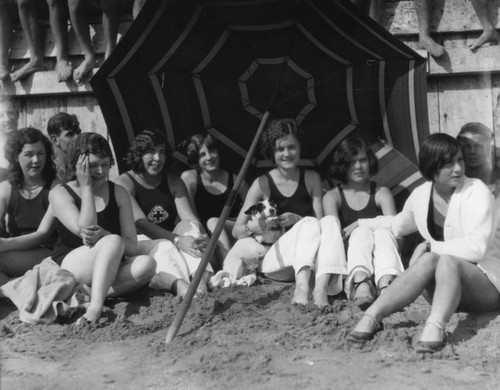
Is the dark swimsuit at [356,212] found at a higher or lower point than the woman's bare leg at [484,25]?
lower

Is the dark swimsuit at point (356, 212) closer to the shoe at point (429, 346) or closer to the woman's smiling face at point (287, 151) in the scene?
the woman's smiling face at point (287, 151)

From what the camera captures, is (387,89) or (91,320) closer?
(91,320)

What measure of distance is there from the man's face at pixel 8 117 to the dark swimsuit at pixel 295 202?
2.30 metres

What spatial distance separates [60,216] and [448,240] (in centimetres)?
228

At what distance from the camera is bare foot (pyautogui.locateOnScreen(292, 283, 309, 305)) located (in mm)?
4367

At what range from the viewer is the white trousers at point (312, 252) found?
14.7ft

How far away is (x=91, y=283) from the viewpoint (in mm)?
4484

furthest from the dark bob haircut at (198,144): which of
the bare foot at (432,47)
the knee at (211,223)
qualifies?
the bare foot at (432,47)

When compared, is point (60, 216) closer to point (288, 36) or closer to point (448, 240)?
point (288, 36)

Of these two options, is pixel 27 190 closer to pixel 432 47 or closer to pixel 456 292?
pixel 456 292

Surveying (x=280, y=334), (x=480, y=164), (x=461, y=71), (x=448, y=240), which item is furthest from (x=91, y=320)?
(x=461, y=71)

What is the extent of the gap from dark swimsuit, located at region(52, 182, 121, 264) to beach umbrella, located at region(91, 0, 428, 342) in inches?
30.9

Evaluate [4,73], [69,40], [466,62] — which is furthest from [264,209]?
[4,73]

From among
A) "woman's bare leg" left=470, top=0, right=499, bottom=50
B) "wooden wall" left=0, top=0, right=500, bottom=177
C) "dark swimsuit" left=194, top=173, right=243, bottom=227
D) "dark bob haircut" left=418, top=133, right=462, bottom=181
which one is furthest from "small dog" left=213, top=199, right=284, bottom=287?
"woman's bare leg" left=470, top=0, right=499, bottom=50
